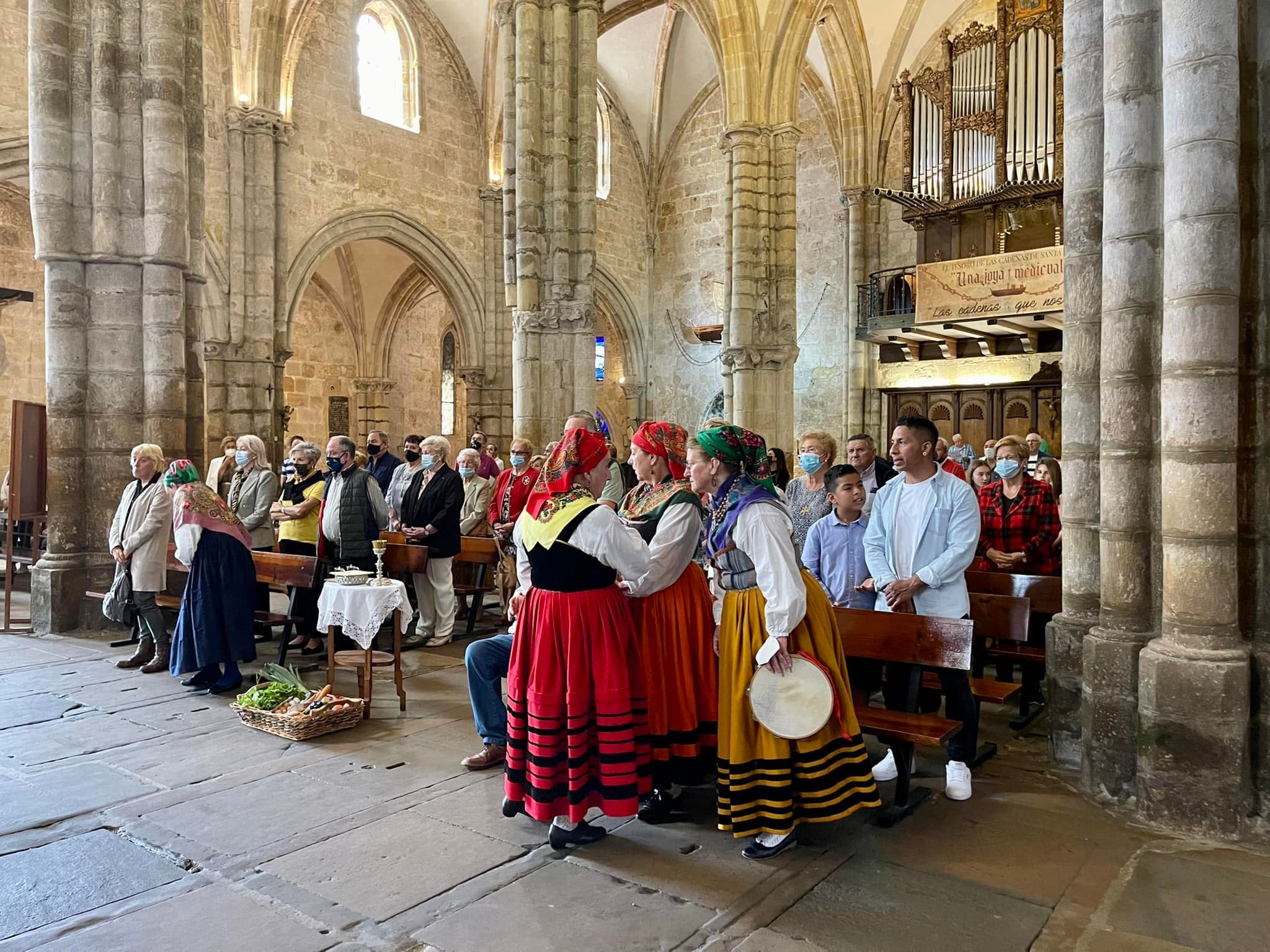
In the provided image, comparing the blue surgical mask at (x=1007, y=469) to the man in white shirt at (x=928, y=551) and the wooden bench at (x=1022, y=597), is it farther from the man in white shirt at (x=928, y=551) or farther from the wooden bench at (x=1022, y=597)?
the man in white shirt at (x=928, y=551)

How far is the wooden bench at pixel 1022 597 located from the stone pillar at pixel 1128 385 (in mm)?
1031

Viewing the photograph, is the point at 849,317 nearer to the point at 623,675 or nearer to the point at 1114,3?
the point at 1114,3

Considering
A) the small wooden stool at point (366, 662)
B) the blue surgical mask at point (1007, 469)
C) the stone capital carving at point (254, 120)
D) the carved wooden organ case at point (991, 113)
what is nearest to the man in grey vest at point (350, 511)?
the small wooden stool at point (366, 662)

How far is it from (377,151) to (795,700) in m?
17.2

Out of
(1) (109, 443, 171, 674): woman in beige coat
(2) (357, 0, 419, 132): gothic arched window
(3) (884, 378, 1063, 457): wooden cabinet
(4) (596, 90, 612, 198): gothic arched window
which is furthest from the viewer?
(4) (596, 90, 612, 198): gothic arched window

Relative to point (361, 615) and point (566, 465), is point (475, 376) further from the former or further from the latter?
point (566, 465)

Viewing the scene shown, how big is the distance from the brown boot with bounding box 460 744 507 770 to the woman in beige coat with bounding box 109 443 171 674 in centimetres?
327

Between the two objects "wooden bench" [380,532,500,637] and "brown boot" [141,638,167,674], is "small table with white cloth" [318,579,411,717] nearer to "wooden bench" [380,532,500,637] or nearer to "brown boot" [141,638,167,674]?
"wooden bench" [380,532,500,637]

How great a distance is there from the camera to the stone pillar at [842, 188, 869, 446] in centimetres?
2061

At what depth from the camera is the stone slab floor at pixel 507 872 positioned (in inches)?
118

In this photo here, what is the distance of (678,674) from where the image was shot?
389cm

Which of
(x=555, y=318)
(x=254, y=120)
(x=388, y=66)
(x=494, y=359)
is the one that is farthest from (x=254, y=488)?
(x=388, y=66)

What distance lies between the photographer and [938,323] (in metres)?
17.6

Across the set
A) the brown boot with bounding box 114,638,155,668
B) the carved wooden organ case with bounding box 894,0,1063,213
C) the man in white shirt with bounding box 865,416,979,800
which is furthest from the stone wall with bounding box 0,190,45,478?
the carved wooden organ case with bounding box 894,0,1063,213
